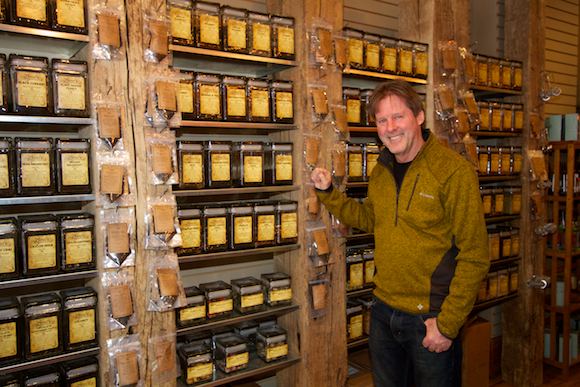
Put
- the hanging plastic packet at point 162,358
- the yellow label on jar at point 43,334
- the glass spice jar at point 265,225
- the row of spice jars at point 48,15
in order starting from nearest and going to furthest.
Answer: the row of spice jars at point 48,15
the yellow label on jar at point 43,334
the hanging plastic packet at point 162,358
the glass spice jar at point 265,225

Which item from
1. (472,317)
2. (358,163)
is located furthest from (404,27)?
(472,317)

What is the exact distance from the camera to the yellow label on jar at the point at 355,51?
265 centimetres

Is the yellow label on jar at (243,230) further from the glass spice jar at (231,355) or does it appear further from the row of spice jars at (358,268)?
the row of spice jars at (358,268)

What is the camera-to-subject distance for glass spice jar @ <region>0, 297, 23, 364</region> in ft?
5.73

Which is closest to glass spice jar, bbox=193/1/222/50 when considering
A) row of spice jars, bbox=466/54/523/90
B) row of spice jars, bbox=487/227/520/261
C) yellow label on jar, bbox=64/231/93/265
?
yellow label on jar, bbox=64/231/93/265

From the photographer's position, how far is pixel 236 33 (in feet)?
7.36

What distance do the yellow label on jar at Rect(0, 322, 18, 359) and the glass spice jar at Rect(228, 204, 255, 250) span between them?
1.04m

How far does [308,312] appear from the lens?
8.24 feet

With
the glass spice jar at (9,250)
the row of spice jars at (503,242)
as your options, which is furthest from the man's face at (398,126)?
the row of spice jars at (503,242)

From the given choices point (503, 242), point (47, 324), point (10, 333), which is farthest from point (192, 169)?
point (503, 242)

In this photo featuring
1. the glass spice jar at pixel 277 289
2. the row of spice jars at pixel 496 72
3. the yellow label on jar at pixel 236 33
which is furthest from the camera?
the row of spice jars at pixel 496 72

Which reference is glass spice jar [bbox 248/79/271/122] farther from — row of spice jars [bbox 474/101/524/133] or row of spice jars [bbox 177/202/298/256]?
row of spice jars [bbox 474/101/524/133]

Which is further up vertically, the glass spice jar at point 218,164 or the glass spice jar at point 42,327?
the glass spice jar at point 218,164

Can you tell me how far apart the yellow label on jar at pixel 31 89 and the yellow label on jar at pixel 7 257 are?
0.58 metres
